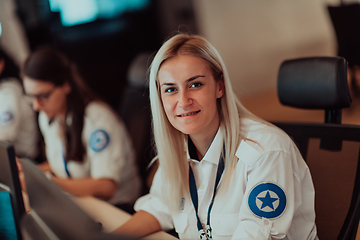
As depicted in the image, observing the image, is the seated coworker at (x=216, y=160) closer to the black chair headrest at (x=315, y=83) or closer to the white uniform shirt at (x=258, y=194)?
the white uniform shirt at (x=258, y=194)

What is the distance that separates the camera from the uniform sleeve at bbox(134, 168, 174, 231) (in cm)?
127

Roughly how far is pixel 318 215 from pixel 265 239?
30 cm

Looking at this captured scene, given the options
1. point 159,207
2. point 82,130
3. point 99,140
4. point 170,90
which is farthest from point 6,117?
point 170,90

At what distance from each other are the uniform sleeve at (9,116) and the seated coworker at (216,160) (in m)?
1.42

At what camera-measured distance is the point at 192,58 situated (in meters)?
1.04

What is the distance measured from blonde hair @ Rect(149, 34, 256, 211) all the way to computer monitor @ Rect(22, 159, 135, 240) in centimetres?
41

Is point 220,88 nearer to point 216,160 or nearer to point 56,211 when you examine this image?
point 216,160

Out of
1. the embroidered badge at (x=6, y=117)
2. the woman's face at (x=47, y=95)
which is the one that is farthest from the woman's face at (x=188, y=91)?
the embroidered badge at (x=6, y=117)

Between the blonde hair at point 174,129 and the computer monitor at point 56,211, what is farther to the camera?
the blonde hair at point 174,129

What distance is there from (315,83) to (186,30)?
8.57 ft

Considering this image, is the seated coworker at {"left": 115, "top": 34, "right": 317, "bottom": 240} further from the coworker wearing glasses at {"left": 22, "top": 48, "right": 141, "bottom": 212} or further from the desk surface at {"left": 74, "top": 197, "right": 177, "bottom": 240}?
the coworker wearing glasses at {"left": 22, "top": 48, "right": 141, "bottom": 212}

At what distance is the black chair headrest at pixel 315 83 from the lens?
1.16 meters

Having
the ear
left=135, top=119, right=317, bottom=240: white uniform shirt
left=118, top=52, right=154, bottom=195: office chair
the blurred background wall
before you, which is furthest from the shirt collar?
the blurred background wall

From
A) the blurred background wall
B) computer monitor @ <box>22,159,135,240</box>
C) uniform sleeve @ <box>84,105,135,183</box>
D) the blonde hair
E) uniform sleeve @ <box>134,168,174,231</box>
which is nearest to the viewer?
computer monitor @ <box>22,159,135,240</box>
